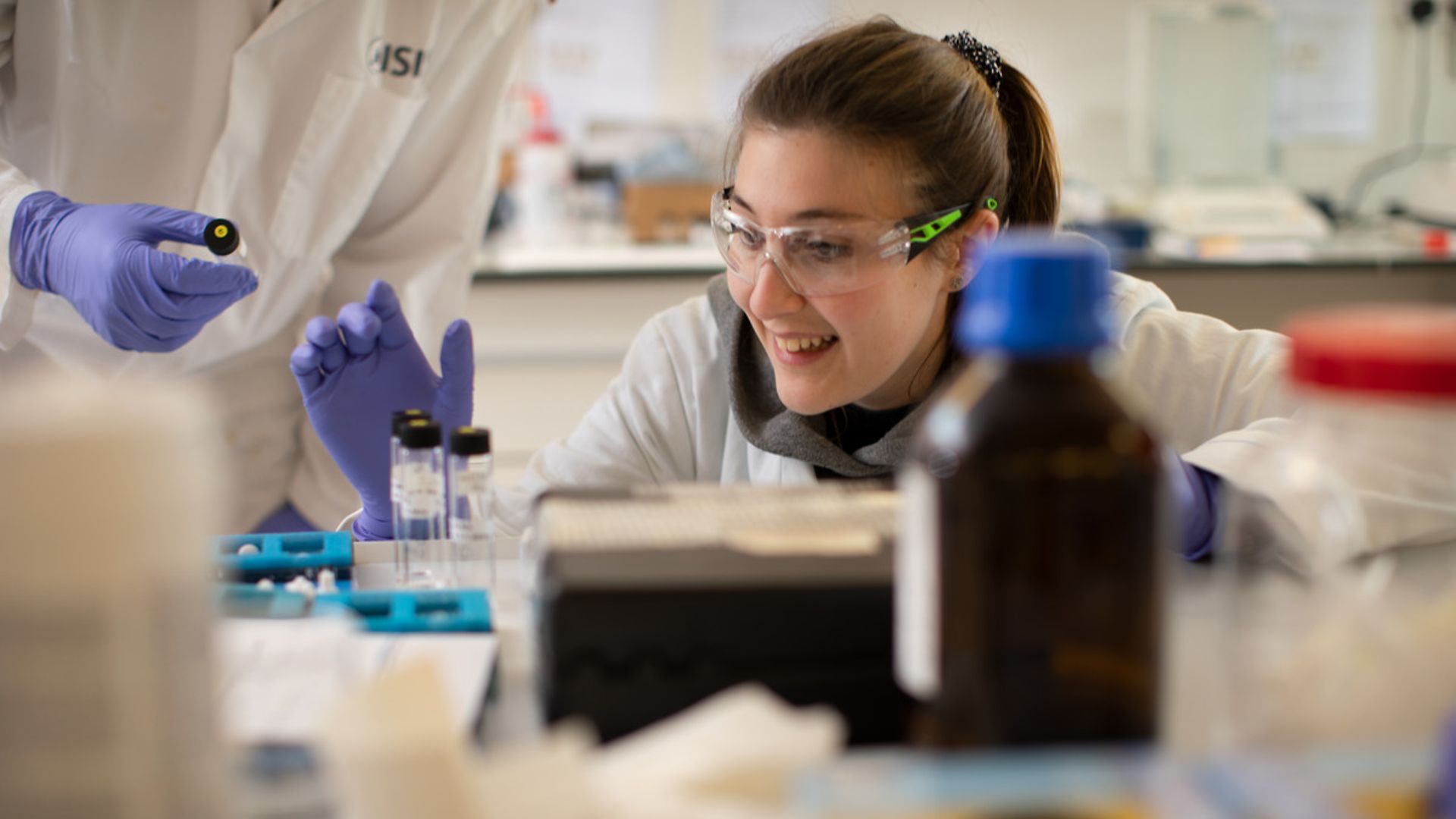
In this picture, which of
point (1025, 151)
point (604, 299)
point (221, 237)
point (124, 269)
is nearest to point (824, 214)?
point (1025, 151)

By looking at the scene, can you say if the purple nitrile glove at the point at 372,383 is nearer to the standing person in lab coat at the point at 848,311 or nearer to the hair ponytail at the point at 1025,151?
the standing person in lab coat at the point at 848,311

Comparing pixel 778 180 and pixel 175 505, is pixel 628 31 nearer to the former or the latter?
pixel 778 180

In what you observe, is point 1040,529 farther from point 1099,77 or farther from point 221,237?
point 1099,77

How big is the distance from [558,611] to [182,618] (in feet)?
0.64

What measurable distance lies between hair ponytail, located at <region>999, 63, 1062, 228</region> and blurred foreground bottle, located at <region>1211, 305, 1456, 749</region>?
86 cm

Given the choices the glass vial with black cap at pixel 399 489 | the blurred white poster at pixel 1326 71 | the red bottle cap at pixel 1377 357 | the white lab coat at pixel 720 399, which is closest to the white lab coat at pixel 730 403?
the white lab coat at pixel 720 399

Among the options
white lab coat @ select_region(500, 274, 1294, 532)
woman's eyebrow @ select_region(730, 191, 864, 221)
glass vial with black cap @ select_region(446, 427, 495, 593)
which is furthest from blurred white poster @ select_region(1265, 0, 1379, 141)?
glass vial with black cap @ select_region(446, 427, 495, 593)

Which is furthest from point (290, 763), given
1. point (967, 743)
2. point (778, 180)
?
point (778, 180)

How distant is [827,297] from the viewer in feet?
4.48

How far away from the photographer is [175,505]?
1.57 ft

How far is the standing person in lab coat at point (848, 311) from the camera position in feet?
4.49

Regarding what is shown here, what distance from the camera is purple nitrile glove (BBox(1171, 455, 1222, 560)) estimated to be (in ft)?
3.56

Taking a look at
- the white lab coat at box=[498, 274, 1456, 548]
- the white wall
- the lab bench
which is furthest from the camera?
the white wall

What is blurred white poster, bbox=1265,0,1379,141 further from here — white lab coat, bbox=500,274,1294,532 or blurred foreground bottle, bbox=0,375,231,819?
blurred foreground bottle, bbox=0,375,231,819
